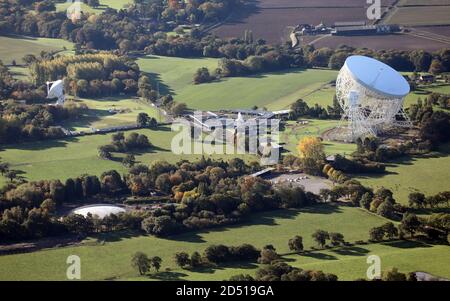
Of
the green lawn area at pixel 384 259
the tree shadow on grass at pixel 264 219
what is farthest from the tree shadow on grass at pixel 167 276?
the green lawn area at pixel 384 259

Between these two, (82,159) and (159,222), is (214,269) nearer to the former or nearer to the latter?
(159,222)

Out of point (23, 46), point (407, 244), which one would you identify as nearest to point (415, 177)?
point (407, 244)

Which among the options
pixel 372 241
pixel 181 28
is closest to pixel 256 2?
pixel 181 28

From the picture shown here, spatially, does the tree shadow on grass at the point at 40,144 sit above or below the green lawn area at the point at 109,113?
below

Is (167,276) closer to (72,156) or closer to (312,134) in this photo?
(72,156)

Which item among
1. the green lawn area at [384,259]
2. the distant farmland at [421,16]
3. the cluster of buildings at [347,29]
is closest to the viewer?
the green lawn area at [384,259]

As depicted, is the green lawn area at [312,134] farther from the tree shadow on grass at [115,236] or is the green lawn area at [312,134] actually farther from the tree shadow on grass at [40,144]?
the tree shadow on grass at [115,236]

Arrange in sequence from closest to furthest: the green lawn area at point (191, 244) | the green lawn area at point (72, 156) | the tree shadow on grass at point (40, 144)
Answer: the green lawn area at point (191, 244) < the green lawn area at point (72, 156) < the tree shadow on grass at point (40, 144)

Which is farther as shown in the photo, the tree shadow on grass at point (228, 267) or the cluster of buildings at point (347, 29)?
the cluster of buildings at point (347, 29)
